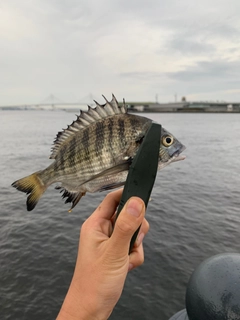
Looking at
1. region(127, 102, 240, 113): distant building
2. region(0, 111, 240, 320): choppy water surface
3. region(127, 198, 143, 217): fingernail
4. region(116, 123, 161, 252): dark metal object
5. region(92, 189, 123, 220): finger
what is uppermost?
region(116, 123, 161, 252): dark metal object

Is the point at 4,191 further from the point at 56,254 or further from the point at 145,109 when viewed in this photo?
the point at 145,109

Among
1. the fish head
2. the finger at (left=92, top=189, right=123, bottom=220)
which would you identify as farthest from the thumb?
the finger at (left=92, top=189, right=123, bottom=220)

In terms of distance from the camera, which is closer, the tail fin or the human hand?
the human hand

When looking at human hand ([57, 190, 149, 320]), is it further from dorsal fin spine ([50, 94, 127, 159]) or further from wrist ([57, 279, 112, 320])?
dorsal fin spine ([50, 94, 127, 159])

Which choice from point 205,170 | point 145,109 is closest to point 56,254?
point 205,170

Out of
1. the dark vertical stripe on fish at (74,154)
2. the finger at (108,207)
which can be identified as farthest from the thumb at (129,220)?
the dark vertical stripe on fish at (74,154)

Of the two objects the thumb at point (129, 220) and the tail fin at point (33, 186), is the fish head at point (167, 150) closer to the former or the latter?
the thumb at point (129, 220)

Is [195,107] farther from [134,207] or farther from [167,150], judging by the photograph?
[134,207]
